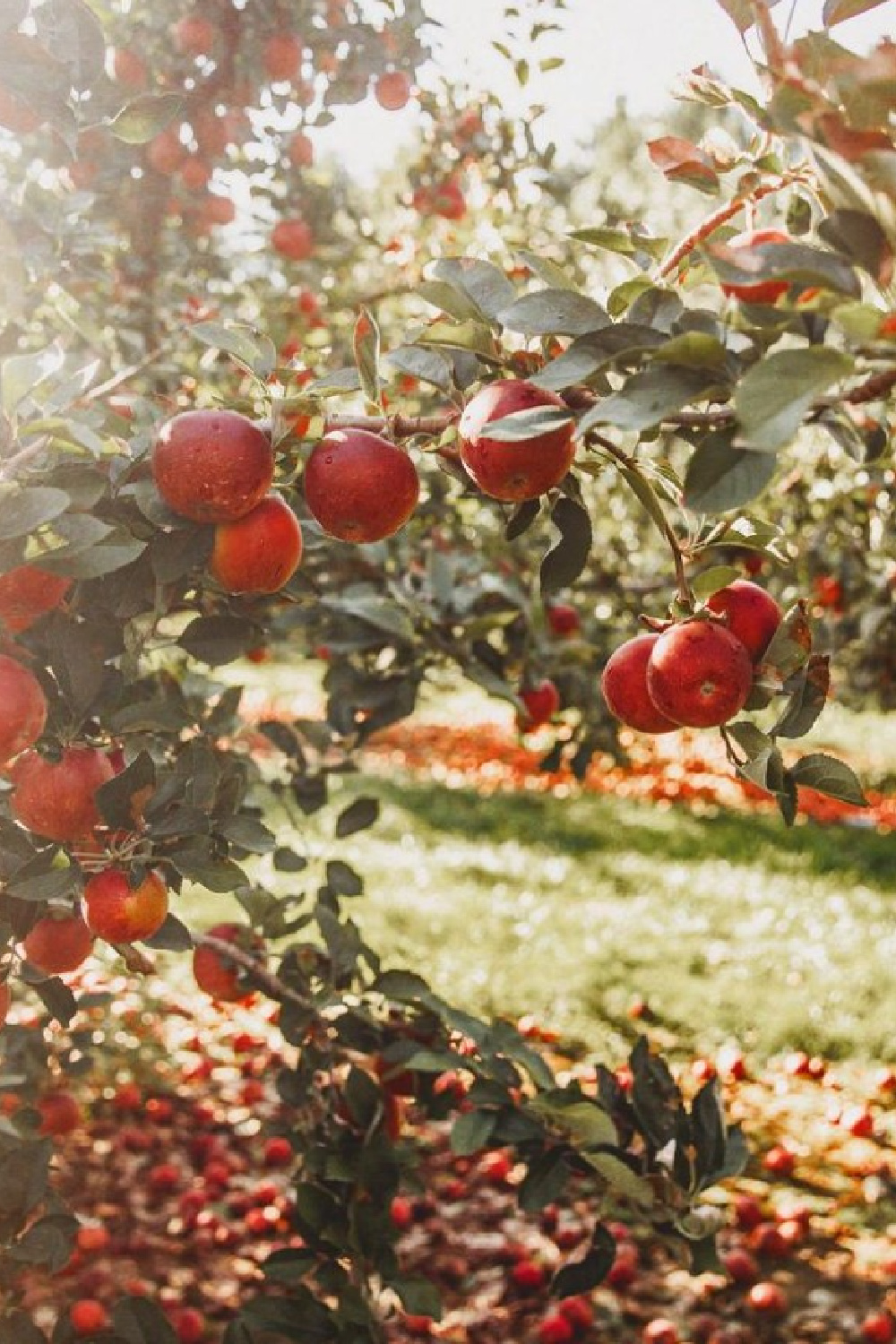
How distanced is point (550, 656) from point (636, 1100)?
1.01 m

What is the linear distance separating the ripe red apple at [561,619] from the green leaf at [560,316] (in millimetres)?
1901

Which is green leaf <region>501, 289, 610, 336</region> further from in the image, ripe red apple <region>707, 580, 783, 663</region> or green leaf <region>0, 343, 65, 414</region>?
green leaf <region>0, 343, 65, 414</region>

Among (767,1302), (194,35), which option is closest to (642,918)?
(767,1302)

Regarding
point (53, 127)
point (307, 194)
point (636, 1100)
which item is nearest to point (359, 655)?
point (636, 1100)

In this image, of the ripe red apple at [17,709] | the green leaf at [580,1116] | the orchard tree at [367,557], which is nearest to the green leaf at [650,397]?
the orchard tree at [367,557]

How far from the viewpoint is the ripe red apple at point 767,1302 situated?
2674mm

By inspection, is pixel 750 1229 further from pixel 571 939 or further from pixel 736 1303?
pixel 571 939

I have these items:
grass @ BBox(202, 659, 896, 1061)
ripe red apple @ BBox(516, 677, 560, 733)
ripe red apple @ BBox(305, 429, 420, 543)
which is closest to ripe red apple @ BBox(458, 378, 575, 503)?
ripe red apple @ BBox(305, 429, 420, 543)

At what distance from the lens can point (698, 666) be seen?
1.11 metres

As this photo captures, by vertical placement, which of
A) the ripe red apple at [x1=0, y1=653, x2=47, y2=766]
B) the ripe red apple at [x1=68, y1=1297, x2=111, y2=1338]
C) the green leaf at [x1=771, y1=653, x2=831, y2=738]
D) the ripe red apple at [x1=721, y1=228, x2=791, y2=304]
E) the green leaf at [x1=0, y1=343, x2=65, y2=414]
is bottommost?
the ripe red apple at [x1=68, y1=1297, x2=111, y2=1338]

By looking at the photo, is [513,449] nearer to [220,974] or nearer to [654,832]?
[220,974]

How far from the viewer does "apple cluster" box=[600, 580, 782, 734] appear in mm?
1111

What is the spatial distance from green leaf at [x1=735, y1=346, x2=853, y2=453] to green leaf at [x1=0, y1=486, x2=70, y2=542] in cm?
60

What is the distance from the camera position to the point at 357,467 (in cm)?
121
